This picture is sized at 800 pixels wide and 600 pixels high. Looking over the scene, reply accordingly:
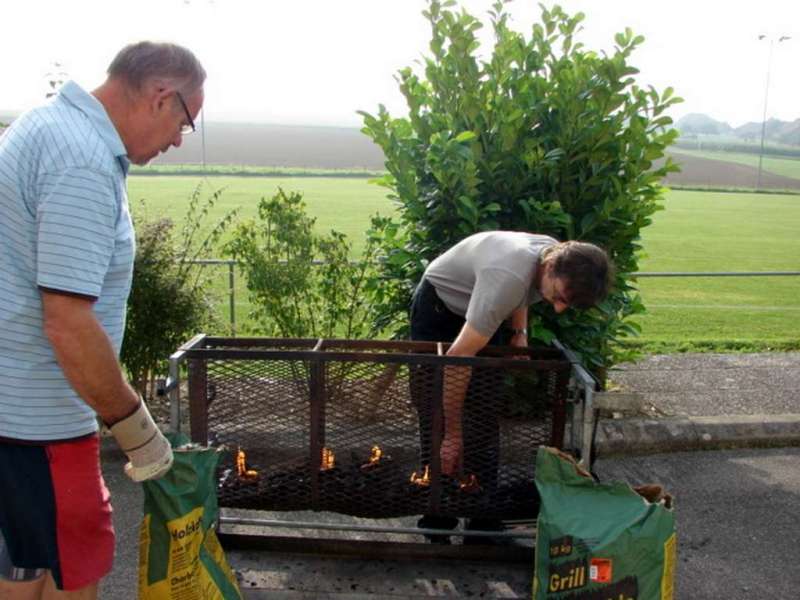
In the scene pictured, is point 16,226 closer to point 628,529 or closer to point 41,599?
point 41,599

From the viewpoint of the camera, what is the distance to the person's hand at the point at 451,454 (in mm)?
3369

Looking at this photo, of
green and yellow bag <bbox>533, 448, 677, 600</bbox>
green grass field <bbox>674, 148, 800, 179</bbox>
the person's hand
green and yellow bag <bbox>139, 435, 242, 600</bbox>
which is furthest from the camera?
green grass field <bbox>674, 148, 800, 179</bbox>

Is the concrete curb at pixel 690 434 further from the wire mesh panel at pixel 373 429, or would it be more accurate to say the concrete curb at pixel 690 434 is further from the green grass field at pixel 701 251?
the green grass field at pixel 701 251

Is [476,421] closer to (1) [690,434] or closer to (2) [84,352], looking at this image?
(2) [84,352]

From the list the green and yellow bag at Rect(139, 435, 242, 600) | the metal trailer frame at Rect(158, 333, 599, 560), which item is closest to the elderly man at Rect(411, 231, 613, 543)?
the metal trailer frame at Rect(158, 333, 599, 560)

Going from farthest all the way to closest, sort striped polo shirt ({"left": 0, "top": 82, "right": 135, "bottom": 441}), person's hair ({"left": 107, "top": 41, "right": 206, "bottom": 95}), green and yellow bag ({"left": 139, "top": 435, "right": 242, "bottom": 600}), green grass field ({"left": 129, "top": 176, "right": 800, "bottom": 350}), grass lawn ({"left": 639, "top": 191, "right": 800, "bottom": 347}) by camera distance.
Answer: grass lawn ({"left": 639, "top": 191, "right": 800, "bottom": 347}), green grass field ({"left": 129, "top": 176, "right": 800, "bottom": 350}), green and yellow bag ({"left": 139, "top": 435, "right": 242, "bottom": 600}), person's hair ({"left": 107, "top": 41, "right": 206, "bottom": 95}), striped polo shirt ({"left": 0, "top": 82, "right": 135, "bottom": 441})

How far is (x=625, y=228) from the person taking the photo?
4973mm

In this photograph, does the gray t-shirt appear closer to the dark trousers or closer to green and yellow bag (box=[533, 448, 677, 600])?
the dark trousers

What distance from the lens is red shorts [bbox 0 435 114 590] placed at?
2205 mm

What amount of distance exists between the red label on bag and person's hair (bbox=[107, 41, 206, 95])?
2128mm

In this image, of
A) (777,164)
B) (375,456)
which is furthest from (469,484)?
(777,164)

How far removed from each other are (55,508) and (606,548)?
6.11ft

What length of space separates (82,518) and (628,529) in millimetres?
1863

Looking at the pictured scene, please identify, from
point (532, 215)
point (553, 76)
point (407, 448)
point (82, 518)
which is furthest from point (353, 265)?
point (82, 518)
